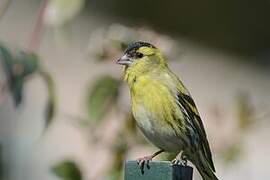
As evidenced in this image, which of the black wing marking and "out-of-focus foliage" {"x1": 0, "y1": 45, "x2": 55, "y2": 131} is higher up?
"out-of-focus foliage" {"x1": 0, "y1": 45, "x2": 55, "y2": 131}

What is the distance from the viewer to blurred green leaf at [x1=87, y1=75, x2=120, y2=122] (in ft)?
11.0

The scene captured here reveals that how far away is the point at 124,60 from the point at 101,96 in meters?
0.33

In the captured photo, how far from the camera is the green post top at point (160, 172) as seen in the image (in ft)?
7.84

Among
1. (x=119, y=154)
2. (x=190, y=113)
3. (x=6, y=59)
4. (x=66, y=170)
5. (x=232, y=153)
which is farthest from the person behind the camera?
(x=232, y=153)

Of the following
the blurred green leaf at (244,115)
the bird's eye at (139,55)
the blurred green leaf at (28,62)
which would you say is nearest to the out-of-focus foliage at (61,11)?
the blurred green leaf at (28,62)

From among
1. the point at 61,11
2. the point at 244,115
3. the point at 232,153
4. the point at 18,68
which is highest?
the point at 61,11

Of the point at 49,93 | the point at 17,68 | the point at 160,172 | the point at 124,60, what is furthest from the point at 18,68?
the point at 124,60

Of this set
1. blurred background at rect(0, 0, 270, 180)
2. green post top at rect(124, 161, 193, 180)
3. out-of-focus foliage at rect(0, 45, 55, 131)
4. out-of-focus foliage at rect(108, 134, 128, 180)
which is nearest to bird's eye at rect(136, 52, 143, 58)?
blurred background at rect(0, 0, 270, 180)

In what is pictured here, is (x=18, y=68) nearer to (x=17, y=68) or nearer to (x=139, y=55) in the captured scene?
(x=17, y=68)

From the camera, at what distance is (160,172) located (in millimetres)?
2420

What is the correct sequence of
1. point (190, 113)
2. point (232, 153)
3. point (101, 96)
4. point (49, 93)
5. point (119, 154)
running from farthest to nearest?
point (232, 153) → point (190, 113) → point (119, 154) → point (101, 96) → point (49, 93)

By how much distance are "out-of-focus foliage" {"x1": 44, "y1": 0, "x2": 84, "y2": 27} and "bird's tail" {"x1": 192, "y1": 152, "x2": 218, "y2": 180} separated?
36.1 inches

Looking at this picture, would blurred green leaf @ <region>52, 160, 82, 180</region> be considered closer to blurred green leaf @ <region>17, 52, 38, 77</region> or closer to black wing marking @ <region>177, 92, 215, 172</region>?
blurred green leaf @ <region>17, 52, 38, 77</region>

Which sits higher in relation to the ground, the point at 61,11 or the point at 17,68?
the point at 61,11
